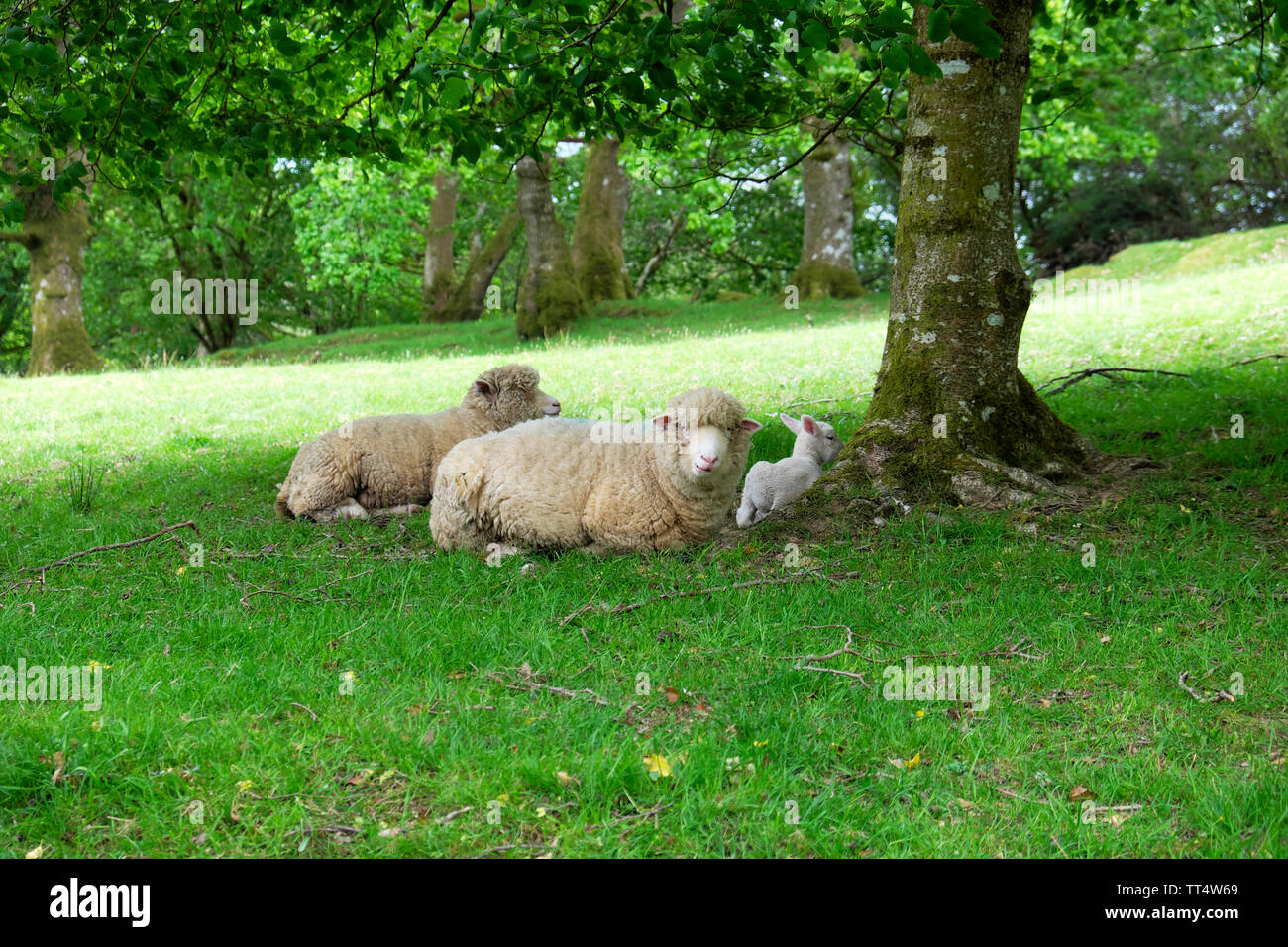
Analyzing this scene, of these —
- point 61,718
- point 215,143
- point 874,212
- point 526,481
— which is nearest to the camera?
point 61,718

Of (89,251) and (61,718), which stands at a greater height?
(89,251)

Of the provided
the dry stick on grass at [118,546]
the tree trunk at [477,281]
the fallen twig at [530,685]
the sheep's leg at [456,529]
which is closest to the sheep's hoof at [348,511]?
the dry stick on grass at [118,546]

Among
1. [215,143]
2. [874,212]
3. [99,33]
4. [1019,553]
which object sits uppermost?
[874,212]

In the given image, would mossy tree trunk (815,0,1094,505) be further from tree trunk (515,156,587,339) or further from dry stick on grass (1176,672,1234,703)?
tree trunk (515,156,587,339)

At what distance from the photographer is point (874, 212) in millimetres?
37844

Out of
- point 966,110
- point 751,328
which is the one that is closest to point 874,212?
point 751,328

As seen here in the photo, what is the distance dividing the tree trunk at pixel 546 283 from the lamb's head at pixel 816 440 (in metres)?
15.1

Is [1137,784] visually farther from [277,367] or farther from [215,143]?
[277,367]

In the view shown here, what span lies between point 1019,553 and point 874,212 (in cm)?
3436

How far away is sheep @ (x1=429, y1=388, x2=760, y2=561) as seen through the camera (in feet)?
21.4

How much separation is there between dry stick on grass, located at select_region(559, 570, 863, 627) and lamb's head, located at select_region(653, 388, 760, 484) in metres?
0.83

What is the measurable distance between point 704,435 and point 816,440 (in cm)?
214

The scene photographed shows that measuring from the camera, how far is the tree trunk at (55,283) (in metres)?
23.7

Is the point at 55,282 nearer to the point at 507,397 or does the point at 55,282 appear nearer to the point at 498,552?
the point at 507,397
